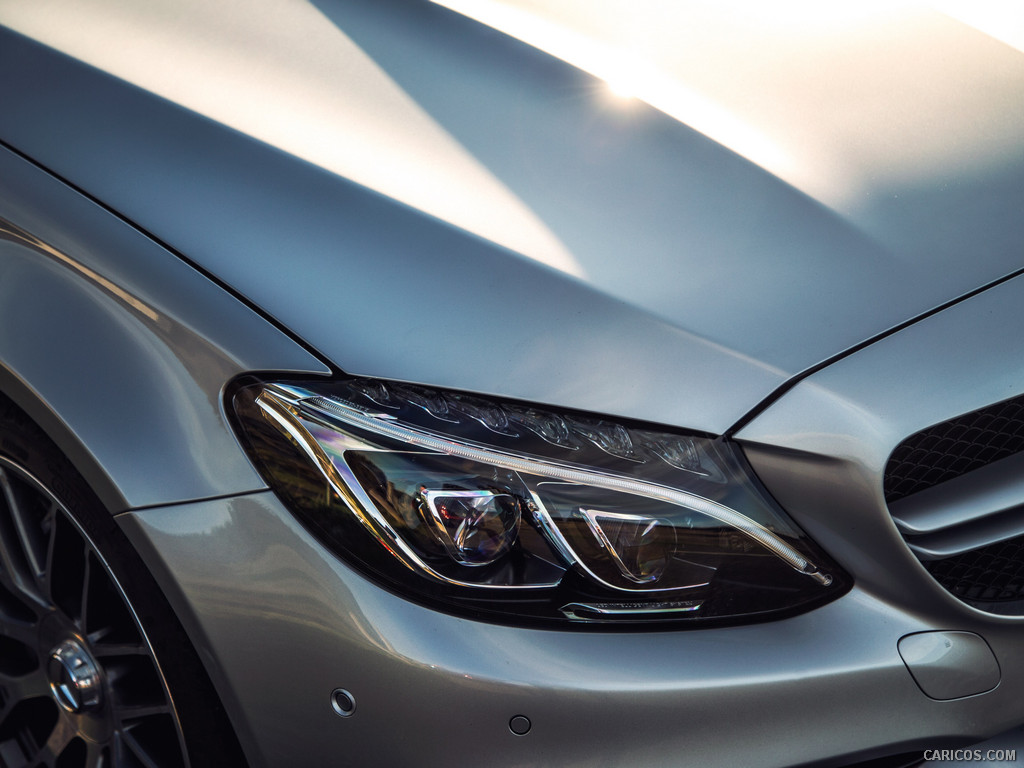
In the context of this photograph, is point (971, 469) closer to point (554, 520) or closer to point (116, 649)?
point (554, 520)

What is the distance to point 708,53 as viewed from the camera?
5.62 feet

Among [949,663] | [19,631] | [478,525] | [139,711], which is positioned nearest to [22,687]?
[19,631]

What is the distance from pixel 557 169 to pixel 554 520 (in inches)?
24.0

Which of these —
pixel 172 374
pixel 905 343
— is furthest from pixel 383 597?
pixel 905 343

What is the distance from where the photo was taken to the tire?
128 cm

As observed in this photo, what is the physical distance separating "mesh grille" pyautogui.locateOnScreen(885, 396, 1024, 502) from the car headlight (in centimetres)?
16

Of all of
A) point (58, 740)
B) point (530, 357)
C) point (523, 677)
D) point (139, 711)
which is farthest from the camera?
point (58, 740)

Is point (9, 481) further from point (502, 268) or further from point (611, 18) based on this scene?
point (611, 18)

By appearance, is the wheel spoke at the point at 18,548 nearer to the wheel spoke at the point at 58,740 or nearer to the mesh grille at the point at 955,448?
the wheel spoke at the point at 58,740

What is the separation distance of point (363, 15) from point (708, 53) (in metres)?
0.66

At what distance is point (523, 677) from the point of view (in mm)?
1085

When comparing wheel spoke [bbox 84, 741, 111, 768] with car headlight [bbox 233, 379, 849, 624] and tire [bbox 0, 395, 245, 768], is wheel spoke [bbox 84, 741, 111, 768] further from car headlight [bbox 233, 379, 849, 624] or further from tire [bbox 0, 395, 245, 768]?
car headlight [bbox 233, 379, 849, 624]

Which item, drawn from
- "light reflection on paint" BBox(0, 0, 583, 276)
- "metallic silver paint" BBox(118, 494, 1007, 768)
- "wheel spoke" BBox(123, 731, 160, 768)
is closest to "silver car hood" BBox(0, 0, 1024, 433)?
"light reflection on paint" BBox(0, 0, 583, 276)

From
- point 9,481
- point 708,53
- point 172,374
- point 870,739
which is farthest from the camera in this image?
point 708,53
